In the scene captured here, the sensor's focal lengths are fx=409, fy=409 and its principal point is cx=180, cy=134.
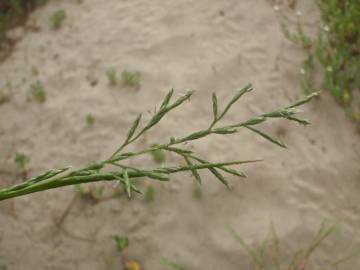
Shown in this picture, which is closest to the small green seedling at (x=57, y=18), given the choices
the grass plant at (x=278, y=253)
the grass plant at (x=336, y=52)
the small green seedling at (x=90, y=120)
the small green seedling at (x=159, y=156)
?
the small green seedling at (x=90, y=120)

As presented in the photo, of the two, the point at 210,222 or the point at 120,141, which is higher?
the point at 120,141

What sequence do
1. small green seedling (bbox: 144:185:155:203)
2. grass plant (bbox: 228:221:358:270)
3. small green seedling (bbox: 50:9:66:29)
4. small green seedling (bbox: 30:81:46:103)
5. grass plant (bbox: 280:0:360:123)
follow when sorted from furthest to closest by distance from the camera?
small green seedling (bbox: 50:9:66:29), small green seedling (bbox: 30:81:46:103), grass plant (bbox: 280:0:360:123), small green seedling (bbox: 144:185:155:203), grass plant (bbox: 228:221:358:270)

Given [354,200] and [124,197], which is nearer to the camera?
[354,200]

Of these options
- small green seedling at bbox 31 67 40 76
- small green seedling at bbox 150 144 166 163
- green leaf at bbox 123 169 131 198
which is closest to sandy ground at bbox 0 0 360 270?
small green seedling at bbox 31 67 40 76

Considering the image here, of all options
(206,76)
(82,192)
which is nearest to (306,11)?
(206,76)

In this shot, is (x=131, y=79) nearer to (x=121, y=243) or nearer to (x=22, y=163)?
(x=22, y=163)

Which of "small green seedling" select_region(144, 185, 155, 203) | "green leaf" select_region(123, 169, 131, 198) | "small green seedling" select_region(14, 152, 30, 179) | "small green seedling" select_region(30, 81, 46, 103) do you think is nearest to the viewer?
"green leaf" select_region(123, 169, 131, 198)

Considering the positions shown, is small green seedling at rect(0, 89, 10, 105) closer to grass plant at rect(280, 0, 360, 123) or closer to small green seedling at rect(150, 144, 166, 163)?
small green seedling at rect(150, 144, 166, 163)

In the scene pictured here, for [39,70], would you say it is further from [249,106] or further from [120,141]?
[249,106]
